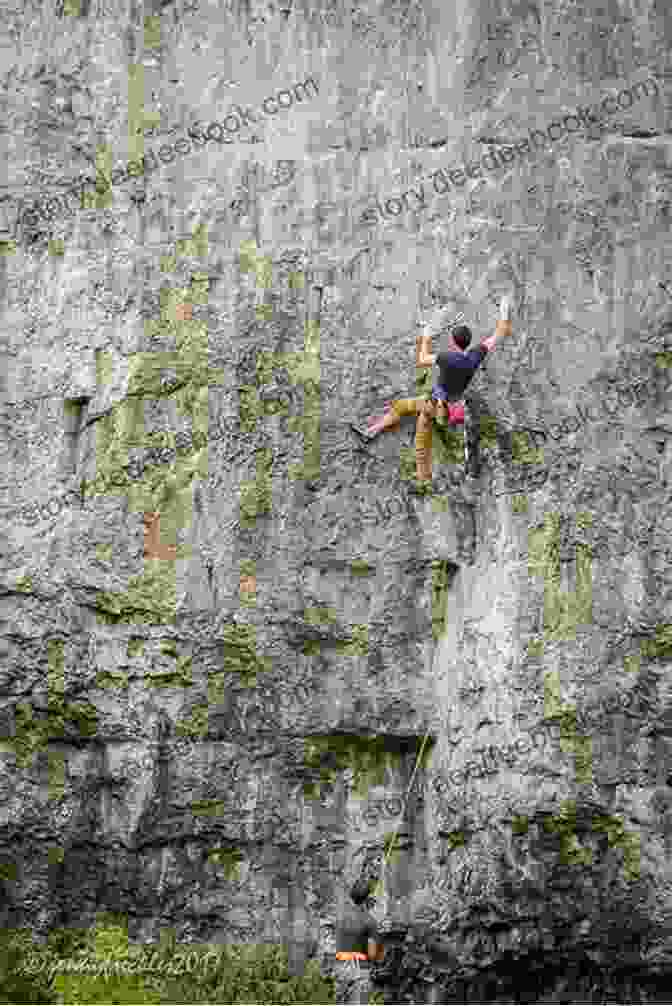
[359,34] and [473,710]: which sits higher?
[359,34]

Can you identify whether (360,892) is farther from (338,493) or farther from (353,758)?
(338,493)

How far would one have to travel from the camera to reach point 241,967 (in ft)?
43.7

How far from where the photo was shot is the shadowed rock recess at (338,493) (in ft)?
42.9

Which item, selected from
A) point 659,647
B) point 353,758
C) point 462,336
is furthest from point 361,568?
point 659,647

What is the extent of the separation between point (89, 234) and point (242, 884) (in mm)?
5673

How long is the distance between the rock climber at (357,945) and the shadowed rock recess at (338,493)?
0.18 meters

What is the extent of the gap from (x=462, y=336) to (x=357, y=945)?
4804 millimetres

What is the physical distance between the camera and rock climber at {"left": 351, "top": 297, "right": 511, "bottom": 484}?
13.4m

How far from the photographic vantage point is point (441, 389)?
13492mm

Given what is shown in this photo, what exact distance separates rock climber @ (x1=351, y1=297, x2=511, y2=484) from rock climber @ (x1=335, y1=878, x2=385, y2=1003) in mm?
3376

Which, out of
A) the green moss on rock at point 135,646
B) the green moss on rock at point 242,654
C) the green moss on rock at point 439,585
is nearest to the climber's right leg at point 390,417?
the green moss on rock at point 439,585

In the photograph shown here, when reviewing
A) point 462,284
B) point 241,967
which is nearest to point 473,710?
point 241,967

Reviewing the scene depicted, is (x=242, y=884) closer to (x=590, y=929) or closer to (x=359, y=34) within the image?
(x=590, y=929)

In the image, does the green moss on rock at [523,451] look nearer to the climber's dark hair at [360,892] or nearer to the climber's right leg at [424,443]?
the climber's right leg at [424,443]
